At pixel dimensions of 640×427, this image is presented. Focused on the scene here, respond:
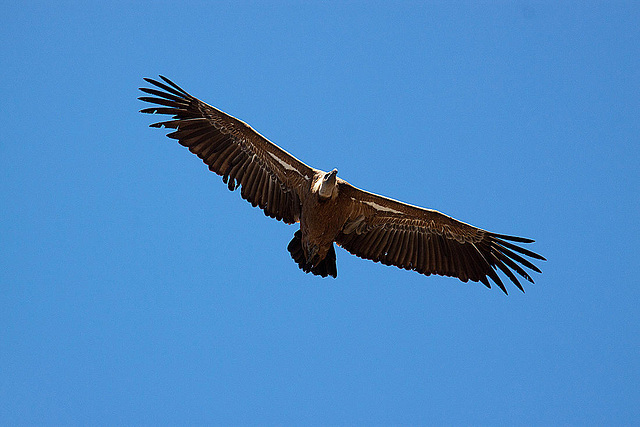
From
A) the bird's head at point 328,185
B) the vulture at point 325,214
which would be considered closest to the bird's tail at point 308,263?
the vulture at point 325,214

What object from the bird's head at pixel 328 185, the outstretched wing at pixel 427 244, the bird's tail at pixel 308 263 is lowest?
the bird's tail at pixel 308 263

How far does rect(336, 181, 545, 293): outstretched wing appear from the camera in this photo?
13.3m

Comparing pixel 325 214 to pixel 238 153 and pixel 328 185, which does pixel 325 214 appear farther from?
pixel 238 153

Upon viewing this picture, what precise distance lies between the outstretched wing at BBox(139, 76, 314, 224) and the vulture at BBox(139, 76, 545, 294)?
0.02m

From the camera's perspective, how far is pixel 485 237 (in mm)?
13438

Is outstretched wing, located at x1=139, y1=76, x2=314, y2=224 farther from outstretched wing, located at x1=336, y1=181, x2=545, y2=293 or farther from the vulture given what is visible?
outstretched wing, located at x1=336, y1=181, x2=545, y2=293

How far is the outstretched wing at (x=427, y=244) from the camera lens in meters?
13.3

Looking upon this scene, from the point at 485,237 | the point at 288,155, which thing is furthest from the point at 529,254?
the point at 288,155

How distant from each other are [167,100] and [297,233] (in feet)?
9.17

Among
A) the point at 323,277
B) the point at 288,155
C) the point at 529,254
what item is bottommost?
the point at 323,277

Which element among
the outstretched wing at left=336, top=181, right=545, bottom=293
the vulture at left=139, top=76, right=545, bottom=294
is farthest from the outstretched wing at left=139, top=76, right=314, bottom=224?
the outstretched wing at left=336, top=181, right=545, bottom=293

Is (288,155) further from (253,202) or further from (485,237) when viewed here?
(485,237)

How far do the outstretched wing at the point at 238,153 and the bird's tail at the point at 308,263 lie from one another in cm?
34

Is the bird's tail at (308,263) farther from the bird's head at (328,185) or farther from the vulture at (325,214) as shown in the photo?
the bird's head at (328,185)
